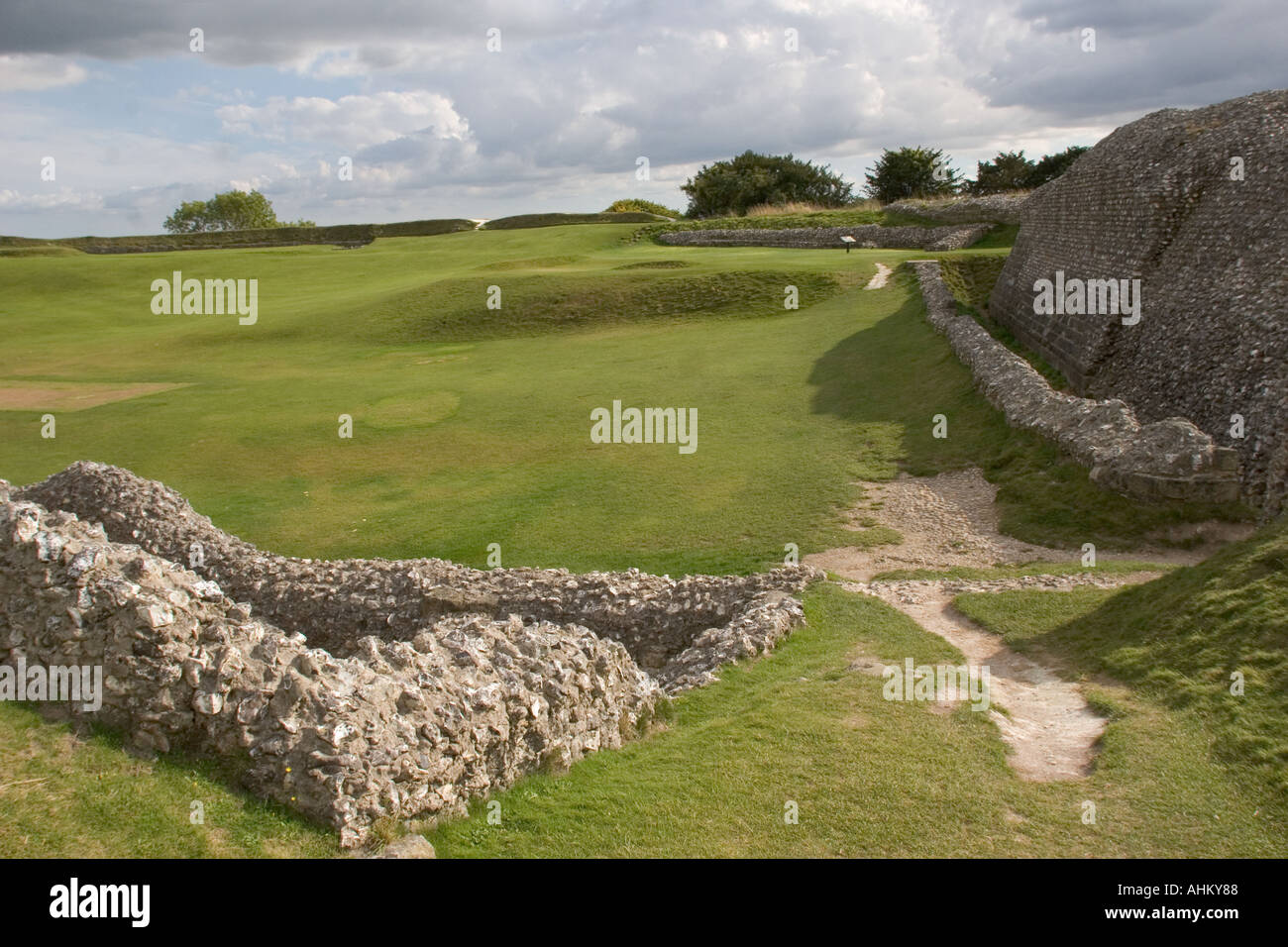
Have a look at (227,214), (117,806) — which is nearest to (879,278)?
(117,806)

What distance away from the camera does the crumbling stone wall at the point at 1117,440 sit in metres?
14.2

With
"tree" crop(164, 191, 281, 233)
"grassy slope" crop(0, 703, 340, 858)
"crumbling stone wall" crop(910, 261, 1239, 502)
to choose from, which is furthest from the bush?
"tree" crop(164, 191, 281, 233)

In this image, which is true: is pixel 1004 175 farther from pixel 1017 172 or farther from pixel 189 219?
pixel 189 219

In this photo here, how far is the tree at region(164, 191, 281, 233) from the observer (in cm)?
11738

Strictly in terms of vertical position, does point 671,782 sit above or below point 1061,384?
below

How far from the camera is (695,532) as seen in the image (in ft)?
53.0

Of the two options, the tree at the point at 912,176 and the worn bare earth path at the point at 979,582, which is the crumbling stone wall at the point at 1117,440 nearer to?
the worn bare earth path at the point at 979,582

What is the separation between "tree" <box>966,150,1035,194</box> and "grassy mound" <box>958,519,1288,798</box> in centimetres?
4901

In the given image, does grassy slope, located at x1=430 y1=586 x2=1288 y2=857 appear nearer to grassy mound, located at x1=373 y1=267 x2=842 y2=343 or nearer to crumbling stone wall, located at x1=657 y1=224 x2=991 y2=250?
grassy mound, located at x1=373 y1=267 x2=842 y2=343

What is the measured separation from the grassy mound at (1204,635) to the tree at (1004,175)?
49012 mm
